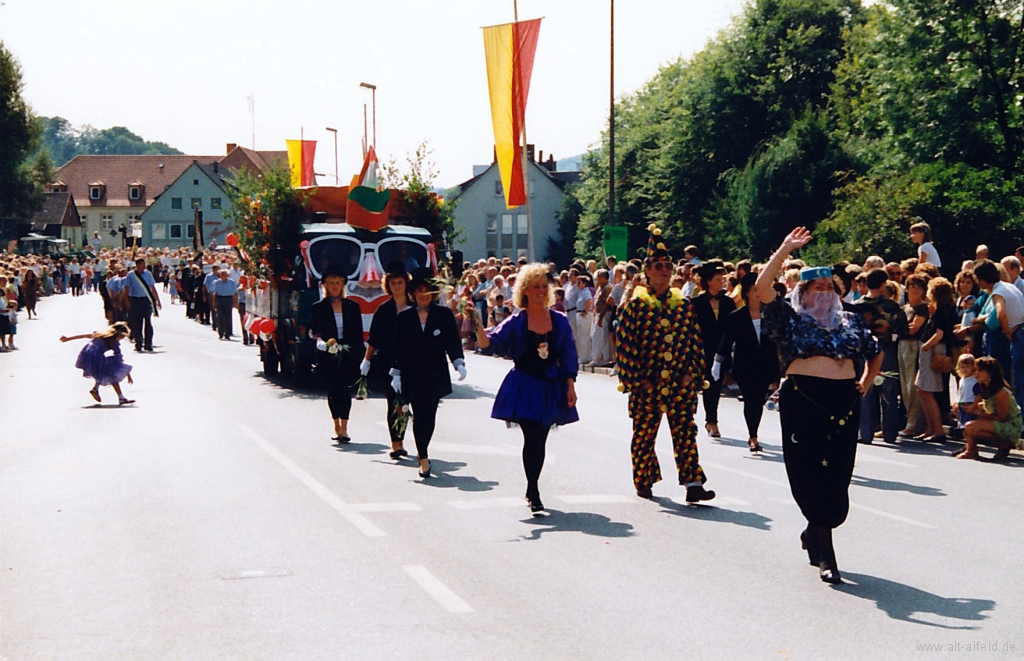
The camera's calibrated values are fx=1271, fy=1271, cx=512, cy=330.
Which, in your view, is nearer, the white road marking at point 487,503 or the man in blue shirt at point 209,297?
the white road marking at point 487,503

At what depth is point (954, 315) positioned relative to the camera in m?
13.5

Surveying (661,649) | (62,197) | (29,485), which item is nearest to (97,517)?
(29,485)

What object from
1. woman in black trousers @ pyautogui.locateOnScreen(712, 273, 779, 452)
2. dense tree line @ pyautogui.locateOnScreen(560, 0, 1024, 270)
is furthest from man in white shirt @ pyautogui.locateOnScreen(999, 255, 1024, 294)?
dense tree line @ pyautogui.locateOnScreen(560, 0, 1024, 270)

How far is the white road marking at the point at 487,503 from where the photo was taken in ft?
30.9

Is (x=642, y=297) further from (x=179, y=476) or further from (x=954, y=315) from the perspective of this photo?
(x=954, y=315)

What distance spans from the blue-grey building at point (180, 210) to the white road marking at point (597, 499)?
407 feet

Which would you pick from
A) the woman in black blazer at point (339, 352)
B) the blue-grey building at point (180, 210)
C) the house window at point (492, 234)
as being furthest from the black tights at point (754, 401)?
the blue-grey building at point (180, 210)

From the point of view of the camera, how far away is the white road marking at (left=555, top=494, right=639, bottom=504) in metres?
9.65

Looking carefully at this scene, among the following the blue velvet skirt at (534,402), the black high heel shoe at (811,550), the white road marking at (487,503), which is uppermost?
the blue velvet skirt at (534,402)

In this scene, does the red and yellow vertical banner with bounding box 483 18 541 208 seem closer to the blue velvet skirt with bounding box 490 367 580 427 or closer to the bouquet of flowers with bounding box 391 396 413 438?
the bouquet of flowers with bounding box 391 396 413 438

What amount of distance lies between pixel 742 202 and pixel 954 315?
39.4 meters

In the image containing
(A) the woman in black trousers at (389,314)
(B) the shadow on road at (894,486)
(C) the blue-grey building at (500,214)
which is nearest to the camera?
(B) the shadow on road at (894,486)

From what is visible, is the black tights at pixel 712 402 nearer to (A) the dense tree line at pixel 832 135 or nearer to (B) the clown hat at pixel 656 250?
(B) the clown hat at pixel 656 250

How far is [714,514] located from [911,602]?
2564 mm
